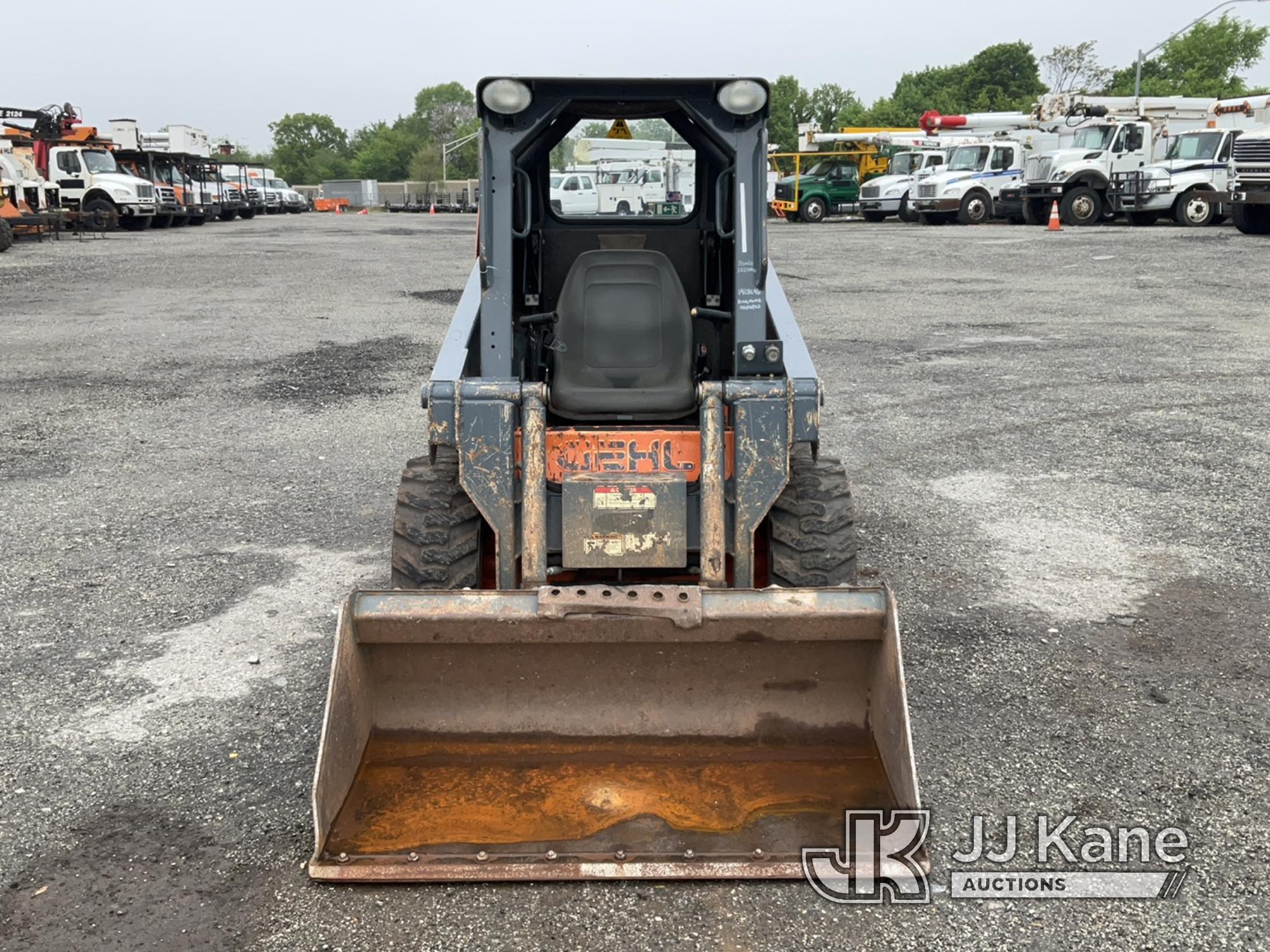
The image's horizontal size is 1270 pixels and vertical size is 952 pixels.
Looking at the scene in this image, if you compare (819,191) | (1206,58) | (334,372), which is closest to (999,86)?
(1206,58)

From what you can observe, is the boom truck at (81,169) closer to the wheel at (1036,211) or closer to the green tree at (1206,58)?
the wheel at (1036,211)

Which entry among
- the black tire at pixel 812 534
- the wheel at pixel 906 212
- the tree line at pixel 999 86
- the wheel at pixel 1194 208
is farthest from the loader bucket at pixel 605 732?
Result: the tree line at pixel 999 86

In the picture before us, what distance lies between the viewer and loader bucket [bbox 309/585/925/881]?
3.18m

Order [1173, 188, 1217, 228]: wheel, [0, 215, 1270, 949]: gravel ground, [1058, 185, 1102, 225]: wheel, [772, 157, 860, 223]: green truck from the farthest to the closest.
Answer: [772, 157, 860, 223]: green truck, [1058, 185, 1102, 225]: wheel, [1173, 188, 1217, 228]: wheel, [0, 215, 1270, 949]: gravel ground

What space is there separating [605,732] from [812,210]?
3372 centimetres

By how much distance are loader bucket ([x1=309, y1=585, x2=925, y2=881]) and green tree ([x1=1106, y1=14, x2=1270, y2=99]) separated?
78.4 meters

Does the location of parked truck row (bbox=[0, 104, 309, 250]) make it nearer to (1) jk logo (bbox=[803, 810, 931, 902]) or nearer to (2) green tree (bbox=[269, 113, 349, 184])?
(1) jk logo (bbox=[803, 810, 931, 902])

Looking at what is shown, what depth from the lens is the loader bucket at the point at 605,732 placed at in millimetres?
3182

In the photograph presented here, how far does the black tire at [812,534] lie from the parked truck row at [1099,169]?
69.2 ft

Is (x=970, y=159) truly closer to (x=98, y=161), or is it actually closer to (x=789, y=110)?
(x=98, y=161)

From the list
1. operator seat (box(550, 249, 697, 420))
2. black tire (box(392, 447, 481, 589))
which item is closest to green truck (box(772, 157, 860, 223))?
operator seat (box(550, 249, 697, 420))

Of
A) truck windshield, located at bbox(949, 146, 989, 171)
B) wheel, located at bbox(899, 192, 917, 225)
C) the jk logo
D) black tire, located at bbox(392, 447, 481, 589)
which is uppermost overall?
truck windshield, located at bbox(949, 146, 989, 171)

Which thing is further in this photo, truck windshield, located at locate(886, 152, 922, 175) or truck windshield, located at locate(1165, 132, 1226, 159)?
truck windshield, located at locate(886, 152, 922, 175)

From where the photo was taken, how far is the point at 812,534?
4242mm
